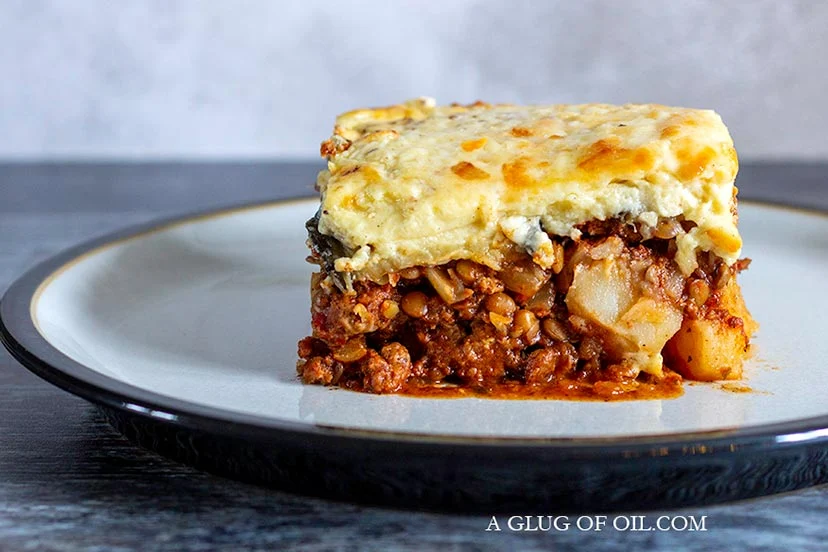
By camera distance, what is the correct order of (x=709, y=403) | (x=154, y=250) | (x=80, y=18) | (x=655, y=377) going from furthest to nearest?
(x=80, y=18) → (x=154, y=250) → (x=655, y=377) → (x=709, y=403)

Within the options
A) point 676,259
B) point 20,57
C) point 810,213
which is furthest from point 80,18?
point 676,259

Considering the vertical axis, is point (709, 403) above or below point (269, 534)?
above

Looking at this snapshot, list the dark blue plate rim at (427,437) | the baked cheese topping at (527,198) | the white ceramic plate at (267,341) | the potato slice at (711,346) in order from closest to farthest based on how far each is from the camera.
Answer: the dark blue plate rim at (427,437) < the white ceramic plate at (267,341) < the baked cheese topping at (527,198) < the potato slice at (711,346)

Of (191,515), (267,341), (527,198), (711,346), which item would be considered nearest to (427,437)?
(191,515)

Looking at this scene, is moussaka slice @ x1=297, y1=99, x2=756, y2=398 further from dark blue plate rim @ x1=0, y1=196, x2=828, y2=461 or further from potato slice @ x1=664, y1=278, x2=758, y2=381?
dark blue plate rim @ x1=0, y1=196, x2=828, y2=461

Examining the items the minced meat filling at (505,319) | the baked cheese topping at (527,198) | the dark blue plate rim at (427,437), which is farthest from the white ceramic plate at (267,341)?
the baked cheese topping at (527,198)

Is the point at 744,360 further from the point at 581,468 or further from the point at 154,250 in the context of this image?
the point at 154,250

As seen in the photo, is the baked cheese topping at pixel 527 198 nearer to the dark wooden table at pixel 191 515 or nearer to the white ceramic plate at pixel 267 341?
the white ceramic plate at pixel 267 341
